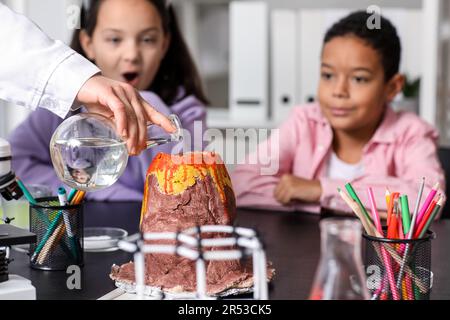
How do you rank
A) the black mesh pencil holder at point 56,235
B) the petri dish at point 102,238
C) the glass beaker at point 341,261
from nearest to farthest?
1. the glass beaker at point 341,261
2. the black mesh pencil holder at point 56,235
3. the petri dish at point 102,238

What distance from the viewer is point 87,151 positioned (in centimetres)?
92

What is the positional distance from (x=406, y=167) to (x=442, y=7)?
1210mm

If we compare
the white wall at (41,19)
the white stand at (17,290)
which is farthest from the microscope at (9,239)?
the white wall at (41,19)

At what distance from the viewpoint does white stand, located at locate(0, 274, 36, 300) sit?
0.87 m

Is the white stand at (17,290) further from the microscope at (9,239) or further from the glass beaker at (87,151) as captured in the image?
the glass beaker at (87,151)

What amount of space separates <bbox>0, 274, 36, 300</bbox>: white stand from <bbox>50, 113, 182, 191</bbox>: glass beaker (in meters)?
0.14

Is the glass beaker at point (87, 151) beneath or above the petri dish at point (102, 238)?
above

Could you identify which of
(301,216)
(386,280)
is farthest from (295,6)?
(386,280)

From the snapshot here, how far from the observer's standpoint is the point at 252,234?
2.69 feet

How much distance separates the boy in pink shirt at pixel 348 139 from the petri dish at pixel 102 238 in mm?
425

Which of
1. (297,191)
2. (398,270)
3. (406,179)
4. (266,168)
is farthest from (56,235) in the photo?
(406,179)

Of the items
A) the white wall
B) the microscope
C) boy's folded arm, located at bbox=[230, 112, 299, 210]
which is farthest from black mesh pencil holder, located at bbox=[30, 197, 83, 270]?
the white wall

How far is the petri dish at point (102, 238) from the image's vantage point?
116 cm
